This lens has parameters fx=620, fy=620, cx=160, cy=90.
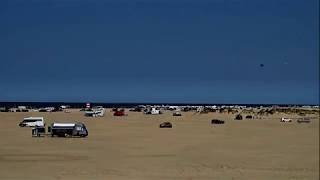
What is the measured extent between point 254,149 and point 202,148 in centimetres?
252

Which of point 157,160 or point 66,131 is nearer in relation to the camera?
point 157,160

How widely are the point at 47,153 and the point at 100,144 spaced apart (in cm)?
642

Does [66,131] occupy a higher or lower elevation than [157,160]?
higher

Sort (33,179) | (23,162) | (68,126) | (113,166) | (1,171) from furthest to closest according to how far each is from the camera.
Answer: (68,126), (23,162), (113,166), (1,171), (33,179)

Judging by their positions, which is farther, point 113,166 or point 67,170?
point 113,166

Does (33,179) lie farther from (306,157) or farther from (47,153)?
(306,157)

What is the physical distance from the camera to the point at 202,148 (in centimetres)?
3017

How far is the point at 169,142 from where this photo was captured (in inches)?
1348

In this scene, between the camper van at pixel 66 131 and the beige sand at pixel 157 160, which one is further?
the camper van at pixel 66 131

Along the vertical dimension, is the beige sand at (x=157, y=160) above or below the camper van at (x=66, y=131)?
below

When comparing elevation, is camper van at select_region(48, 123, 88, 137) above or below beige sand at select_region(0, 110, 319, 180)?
above

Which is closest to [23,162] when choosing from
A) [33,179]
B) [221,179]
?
[33,179]

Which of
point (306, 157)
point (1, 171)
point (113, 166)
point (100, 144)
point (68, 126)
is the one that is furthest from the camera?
point (68, 126)

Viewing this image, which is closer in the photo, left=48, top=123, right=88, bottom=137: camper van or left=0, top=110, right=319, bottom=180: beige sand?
left=0, top=110, right=319, bottom=180: beige sand
